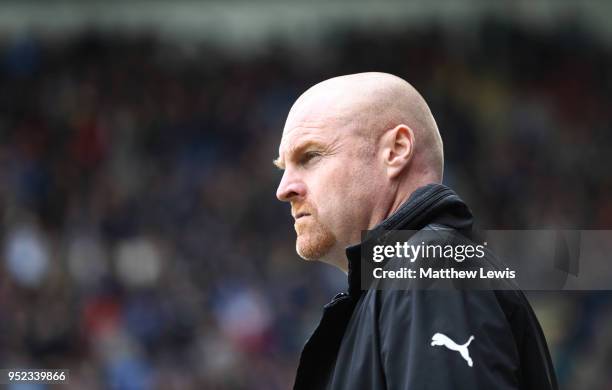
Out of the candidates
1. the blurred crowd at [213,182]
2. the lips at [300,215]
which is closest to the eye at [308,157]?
the lips at [300,215]

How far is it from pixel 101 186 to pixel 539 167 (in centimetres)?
520

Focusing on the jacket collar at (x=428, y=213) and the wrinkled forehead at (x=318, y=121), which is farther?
the wrinkled forehead at (x=318, y=121)

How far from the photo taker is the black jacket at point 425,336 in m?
2.00

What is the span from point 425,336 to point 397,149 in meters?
0.64

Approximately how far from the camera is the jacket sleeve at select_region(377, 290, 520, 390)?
6.53 ft

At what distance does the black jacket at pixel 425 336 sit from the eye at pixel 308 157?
0.31 metres

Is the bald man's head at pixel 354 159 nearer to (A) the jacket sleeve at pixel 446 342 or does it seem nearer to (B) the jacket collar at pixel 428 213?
(B) the jacket collar at pixel 428 213

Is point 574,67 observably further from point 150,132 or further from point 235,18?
point 150,132

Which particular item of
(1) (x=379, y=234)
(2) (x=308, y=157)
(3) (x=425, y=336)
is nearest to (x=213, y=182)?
(2) (x=308, y=157)

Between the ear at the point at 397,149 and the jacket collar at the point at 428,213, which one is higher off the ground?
the ear at the point at 397,149

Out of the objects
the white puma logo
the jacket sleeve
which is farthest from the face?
the white puma logo

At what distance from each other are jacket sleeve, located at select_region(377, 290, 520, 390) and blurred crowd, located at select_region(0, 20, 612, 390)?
25.7 feet

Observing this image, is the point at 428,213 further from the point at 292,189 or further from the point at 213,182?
the point at 213,182

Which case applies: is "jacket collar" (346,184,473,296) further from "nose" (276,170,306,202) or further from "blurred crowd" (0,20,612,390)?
"blurred crowd" (0,20,612,390)
